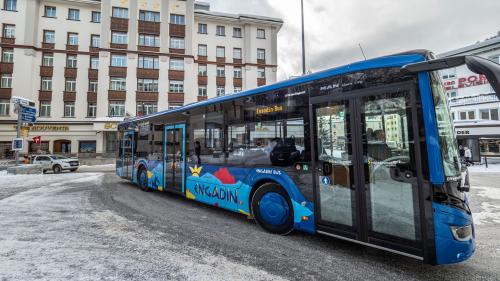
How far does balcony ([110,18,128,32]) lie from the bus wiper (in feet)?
120

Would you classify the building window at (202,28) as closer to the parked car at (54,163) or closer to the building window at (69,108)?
the building window at (69,108)

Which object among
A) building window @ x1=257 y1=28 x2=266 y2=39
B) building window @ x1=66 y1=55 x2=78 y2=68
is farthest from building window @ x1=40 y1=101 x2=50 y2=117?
building window @ x1=257 y1=28 x2=266 y2=39

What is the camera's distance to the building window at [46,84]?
3212 cm

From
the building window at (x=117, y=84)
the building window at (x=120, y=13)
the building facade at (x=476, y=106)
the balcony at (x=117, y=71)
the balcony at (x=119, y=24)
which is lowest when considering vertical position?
the building facade at (x=476, y=106)

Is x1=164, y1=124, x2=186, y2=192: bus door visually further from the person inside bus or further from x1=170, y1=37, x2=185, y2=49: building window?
x1=170, y1=37, x2=185, y2=49: building window

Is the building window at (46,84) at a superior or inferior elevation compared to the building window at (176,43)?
inferior

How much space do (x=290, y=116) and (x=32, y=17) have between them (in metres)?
41.3

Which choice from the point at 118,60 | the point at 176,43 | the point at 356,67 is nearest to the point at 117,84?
Answer: the point at 118,60

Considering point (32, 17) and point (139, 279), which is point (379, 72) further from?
point (32, 17)

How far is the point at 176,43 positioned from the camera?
34.3 m

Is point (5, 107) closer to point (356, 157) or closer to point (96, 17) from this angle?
point (96, 17)

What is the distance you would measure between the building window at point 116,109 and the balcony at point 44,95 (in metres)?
7.56

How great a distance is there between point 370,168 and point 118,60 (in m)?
35.3

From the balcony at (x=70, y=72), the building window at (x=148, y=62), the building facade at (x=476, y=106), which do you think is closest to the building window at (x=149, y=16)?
the building window at (x=148, y=62)
